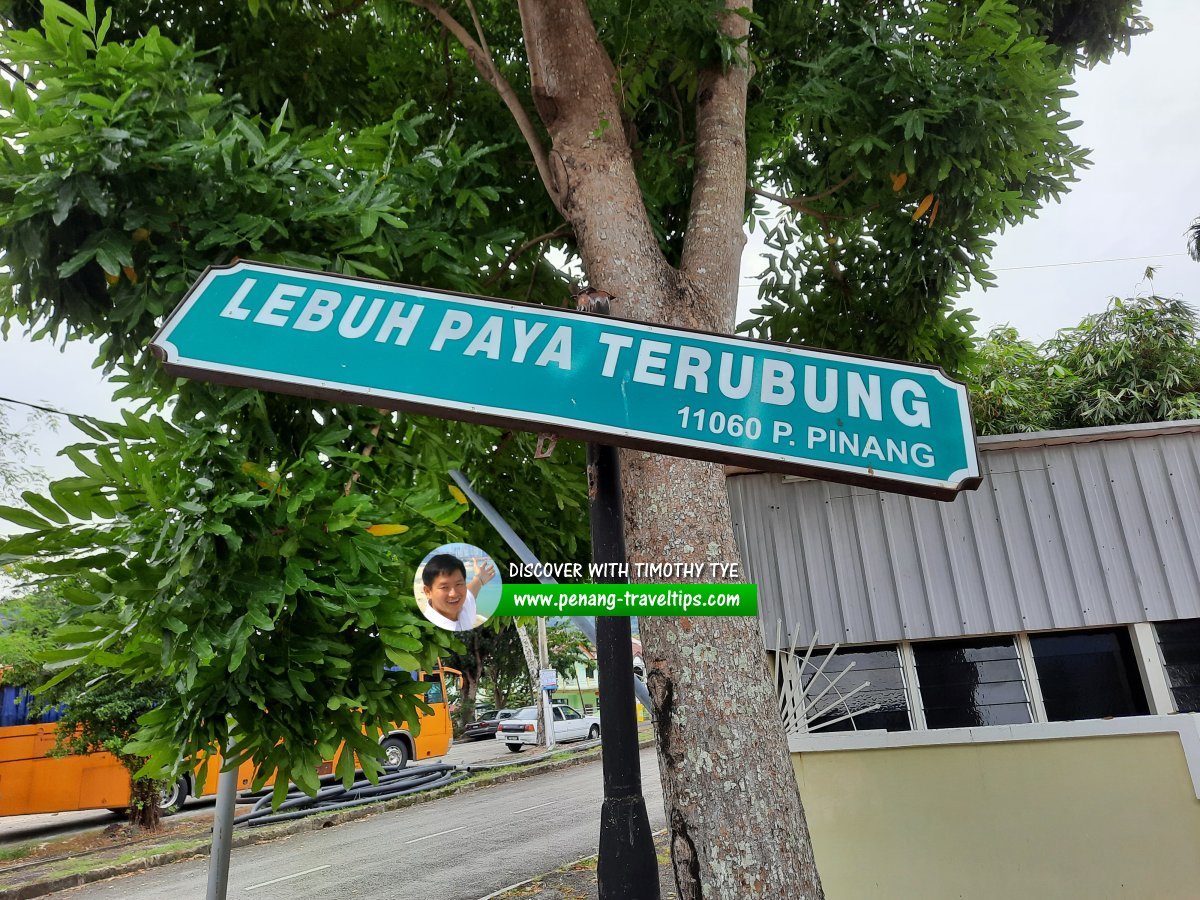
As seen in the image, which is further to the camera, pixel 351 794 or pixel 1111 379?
pixel 1111 379

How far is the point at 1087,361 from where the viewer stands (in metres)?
16.5

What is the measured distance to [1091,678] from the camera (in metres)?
5.77

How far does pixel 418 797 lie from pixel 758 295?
41.2 feet

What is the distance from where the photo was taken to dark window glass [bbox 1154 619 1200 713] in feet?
18.3

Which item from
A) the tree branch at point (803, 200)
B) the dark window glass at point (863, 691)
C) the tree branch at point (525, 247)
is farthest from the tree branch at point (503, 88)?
the dark window glass at point (863, 691)

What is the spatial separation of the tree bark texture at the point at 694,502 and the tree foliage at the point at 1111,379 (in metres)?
11.8

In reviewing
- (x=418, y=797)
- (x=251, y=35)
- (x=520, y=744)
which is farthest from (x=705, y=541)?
(x=520, y=744)

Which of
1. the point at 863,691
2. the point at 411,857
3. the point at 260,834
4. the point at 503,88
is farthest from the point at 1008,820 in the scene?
the point at 260,834

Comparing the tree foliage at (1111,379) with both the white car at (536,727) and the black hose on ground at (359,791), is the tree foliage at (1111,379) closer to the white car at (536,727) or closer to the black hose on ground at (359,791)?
the black hose on ground at (359,791)

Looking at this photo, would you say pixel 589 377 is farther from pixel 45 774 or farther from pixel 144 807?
pixel 45 774

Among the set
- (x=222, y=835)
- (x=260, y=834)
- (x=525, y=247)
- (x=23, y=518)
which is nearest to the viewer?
(x=23, y=518)

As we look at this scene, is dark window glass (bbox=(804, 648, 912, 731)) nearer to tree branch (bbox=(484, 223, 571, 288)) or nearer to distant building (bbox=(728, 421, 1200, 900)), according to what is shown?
distant building (bbox=(728, 421, 1200, 900))

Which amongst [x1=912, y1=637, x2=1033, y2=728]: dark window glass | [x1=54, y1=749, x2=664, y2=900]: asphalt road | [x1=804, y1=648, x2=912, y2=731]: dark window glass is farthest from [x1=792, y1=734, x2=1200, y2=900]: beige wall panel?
[x1=54, y1=749, x2=664, y2=900]: asphalt road

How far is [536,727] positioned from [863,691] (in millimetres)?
20314
